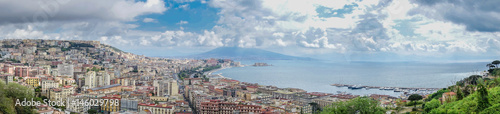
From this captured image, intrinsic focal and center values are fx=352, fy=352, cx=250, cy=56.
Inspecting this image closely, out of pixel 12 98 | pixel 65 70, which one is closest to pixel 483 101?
pixel 12 98

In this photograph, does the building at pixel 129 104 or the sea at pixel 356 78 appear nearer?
the building at pixel 129 104

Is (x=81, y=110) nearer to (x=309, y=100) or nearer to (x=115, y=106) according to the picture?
(x=115, y=106)

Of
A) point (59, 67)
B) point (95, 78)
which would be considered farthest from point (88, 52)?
point (95, 78)

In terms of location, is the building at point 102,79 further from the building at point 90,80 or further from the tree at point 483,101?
the tree at point 483,101

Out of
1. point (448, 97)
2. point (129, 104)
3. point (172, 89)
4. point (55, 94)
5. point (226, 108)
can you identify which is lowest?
point (226, 108)

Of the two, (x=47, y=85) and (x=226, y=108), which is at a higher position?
(x=47, y=85)

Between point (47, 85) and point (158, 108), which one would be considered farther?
point (47, 85)

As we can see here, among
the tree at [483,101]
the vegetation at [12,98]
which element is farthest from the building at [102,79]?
the tree at [483,101]

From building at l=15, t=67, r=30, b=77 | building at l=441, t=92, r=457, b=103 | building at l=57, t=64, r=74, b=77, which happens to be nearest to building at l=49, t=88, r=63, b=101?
building at l=15, t=67, r=30, b=77

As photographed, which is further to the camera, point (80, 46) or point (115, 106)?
point (80, 46)

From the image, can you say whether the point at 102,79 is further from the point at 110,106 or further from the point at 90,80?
the point at 110,106

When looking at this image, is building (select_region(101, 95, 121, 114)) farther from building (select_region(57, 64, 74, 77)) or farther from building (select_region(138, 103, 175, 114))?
building (select_region(57, 64, 74, 77))
